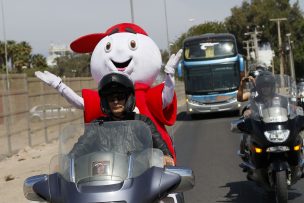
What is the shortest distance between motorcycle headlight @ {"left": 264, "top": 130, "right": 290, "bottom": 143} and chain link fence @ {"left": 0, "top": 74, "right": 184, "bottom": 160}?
7.64 meters

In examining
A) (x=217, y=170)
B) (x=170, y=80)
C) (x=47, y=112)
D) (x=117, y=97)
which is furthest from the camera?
(x=47, y=112)

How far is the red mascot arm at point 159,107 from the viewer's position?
5.28 meters

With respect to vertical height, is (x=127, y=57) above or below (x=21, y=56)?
above

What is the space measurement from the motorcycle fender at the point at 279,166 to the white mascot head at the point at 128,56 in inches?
70.0

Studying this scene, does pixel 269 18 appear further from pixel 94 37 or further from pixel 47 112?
pixel 94 37

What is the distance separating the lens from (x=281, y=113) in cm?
693

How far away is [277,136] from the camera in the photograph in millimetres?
6801

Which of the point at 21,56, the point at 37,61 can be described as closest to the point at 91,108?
the point at 21,56

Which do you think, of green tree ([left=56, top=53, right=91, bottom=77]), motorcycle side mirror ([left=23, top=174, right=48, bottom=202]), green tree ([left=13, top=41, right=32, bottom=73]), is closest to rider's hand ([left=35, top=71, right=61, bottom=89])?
motorcycle side mirror ([left=23, top=174, right=48, bottom=202])

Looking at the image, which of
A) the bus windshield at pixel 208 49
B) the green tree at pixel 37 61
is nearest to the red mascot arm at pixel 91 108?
the bus windshield at pixel 208 49

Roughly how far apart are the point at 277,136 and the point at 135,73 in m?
2.01

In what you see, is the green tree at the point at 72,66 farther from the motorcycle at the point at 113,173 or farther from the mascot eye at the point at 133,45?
the motorcycle at the point at 113,173

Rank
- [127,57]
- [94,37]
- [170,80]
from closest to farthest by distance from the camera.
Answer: [170,80] → [127,57] → [94,37]

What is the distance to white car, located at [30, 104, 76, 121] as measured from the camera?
18334 millimetres
